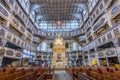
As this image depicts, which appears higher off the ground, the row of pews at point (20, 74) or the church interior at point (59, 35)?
the church interior at point (59, 35)

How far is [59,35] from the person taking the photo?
28.4 m

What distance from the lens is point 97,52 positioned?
61.5 ft

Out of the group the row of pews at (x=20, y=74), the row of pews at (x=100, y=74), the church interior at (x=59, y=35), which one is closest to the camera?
the row of pews at (x=20, y=74)

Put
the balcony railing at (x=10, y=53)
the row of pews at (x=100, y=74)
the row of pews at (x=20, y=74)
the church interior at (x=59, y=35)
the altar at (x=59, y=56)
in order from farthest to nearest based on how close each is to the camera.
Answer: the altar at (x=59, y=56) < the church interior at (x=59, y=35) < the balcony railing at (x=10, y=53) < the row of pews at (x=100, y=74) < the row of pews at (x=20, y=74)

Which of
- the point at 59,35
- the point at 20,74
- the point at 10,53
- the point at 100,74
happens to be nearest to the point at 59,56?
the point at 59,35

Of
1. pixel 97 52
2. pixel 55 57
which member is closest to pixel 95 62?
pixel 97 52

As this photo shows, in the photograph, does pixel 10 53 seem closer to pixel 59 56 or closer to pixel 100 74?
pixel 59 56

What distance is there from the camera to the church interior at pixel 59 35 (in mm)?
14469

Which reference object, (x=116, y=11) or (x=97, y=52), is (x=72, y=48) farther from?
(x=116, y=11)

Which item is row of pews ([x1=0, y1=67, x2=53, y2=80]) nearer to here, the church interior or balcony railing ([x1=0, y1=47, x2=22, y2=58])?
the church interior

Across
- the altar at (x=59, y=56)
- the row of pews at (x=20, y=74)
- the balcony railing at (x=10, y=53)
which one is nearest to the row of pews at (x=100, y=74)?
the row of pews at (x=20, y=74)

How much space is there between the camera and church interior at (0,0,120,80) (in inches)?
570

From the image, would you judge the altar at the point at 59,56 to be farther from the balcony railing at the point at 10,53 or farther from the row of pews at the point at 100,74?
the row of pews at the point at 100,74

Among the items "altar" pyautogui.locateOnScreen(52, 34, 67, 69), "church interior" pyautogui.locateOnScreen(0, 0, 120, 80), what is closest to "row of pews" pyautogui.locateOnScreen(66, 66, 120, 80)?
"church interior" pyautogui.locateOnScreen(0, 0, 120, 80)
